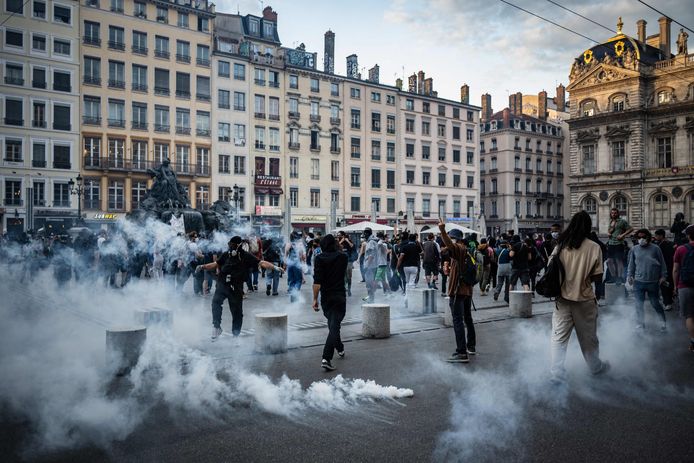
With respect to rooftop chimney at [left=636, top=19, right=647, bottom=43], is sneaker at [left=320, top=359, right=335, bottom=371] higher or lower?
lower

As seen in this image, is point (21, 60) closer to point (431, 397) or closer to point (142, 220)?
point (142, 220)

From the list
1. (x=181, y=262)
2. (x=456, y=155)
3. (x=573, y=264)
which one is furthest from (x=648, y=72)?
(x=573, y=264)

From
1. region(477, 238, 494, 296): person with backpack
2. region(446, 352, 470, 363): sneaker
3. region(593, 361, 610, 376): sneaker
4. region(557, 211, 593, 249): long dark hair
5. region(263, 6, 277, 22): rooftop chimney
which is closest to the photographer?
region(557, 211, 593, 249): long dark hair

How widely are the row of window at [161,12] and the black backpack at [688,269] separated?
44558 millimetres

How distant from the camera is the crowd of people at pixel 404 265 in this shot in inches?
257

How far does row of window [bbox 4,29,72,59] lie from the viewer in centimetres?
3900

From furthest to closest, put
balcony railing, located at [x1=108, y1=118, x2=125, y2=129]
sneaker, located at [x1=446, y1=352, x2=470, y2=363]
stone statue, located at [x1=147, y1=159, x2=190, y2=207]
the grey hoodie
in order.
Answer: balcony railing, located at [x1=108, y1=118, x2=125, y2=129] → stone statue, located at [x1=147, y1=159, x2=190, y2=207] → the grey hoodie → sneaker, located at [x1=446, y1=352, x2=470, y2=363]

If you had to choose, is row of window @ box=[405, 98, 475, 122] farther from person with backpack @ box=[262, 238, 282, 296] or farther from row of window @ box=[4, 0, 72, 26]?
person with backpack @ box=[262, 238, 282, 296]

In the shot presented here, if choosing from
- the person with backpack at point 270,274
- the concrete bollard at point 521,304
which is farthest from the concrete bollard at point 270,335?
the person with backpack at point 270,274

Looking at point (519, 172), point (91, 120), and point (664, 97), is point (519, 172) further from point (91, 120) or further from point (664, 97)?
point (91, 120)

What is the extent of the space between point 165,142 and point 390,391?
4217 centimetres

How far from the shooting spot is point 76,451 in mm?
4625

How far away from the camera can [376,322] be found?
9.80 m

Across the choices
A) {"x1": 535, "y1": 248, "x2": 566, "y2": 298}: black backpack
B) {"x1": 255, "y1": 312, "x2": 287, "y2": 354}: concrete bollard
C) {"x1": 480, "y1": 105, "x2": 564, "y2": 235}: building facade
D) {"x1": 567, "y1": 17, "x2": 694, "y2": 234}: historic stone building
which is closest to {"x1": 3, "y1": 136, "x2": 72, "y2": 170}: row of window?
{"x1": 255, "y1": 312, "x2": 287, "y2": 354}: concrete bollard
